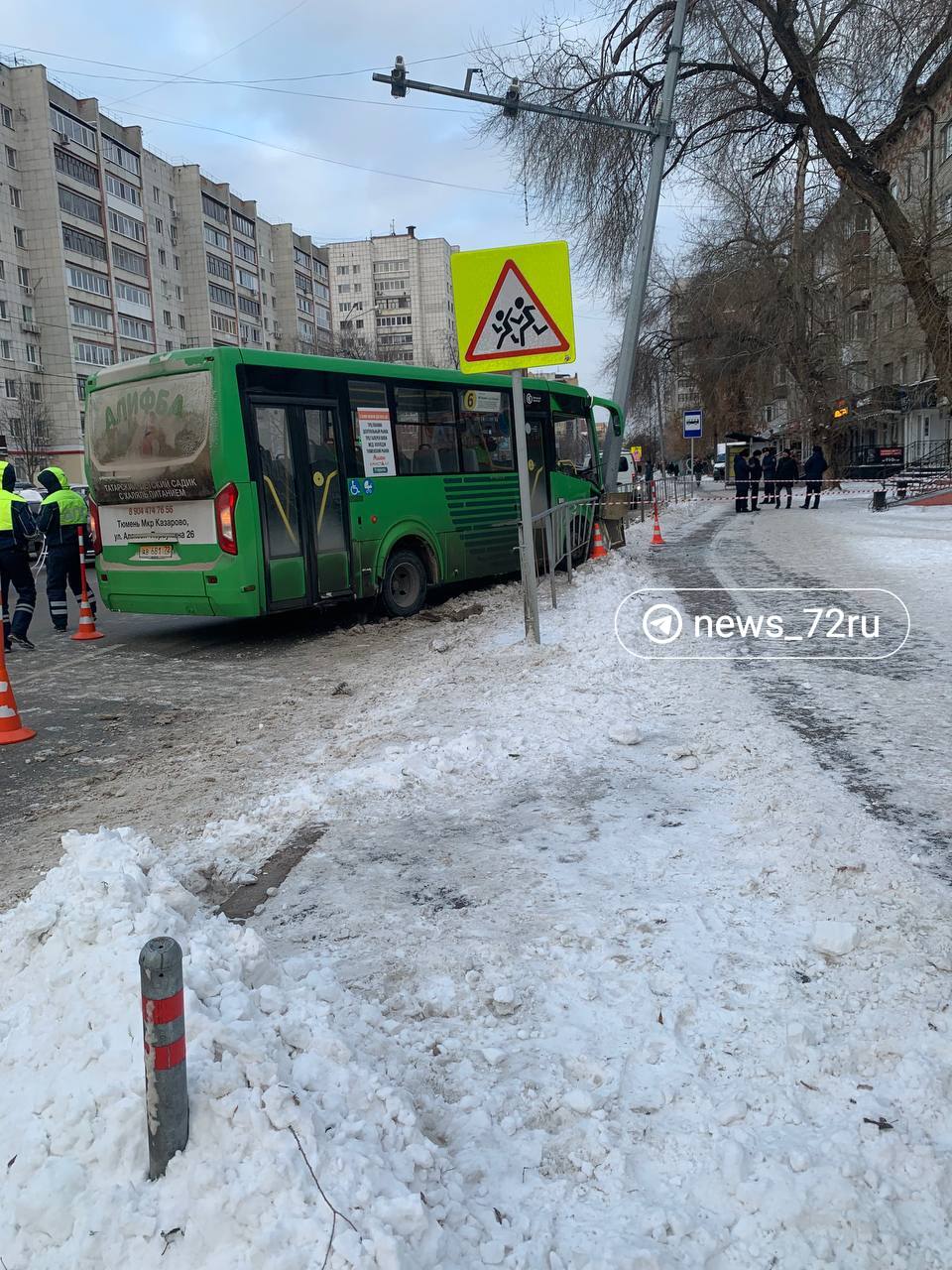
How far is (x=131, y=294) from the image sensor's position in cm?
6419

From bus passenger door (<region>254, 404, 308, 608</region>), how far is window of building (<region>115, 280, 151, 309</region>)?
6010 centimetres

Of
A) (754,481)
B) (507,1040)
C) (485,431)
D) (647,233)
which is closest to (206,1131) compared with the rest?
(507,1040)

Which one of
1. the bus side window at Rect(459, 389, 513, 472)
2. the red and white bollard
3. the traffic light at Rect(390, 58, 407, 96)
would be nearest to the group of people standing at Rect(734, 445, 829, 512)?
the bus side window at Rect(459, 389, 513, 472)

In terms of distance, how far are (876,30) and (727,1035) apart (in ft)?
62.2

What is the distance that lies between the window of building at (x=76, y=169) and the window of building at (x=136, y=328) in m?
8.05

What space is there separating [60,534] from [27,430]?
4671 cm

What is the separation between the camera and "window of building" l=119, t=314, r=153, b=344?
63.6 metres

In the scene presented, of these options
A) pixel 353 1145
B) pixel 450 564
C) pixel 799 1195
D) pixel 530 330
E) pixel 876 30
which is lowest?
pixel 799 1195

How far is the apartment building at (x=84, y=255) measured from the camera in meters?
54.8

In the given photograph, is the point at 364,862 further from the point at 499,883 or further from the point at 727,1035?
the point at 727,1035

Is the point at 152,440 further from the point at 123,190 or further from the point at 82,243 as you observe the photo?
the point at 123,190

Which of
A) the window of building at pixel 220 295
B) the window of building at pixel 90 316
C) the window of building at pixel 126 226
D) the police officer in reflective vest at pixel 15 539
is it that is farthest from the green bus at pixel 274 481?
the window of building at pixel 220 295

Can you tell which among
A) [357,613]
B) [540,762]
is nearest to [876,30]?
[357,613]

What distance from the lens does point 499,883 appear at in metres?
4.00
